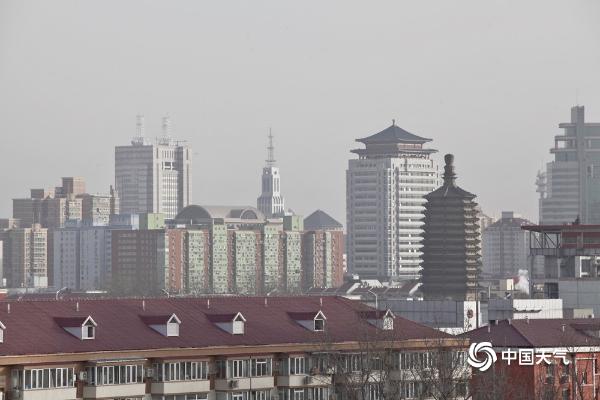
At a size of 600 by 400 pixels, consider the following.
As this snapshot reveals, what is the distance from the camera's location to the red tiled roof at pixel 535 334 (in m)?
113

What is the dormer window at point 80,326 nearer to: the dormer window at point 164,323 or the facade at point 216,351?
the facade at point 216,351

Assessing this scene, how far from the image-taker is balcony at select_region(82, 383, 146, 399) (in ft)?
300

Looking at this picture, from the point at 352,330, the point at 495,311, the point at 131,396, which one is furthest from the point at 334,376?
the point at 495,311

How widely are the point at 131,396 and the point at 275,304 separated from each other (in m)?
16.0

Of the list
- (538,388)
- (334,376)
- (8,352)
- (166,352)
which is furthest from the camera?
(538,388)

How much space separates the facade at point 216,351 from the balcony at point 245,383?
5 centimetres

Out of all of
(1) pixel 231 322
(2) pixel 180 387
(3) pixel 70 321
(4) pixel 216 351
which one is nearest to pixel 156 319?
(4) pixel 216 351

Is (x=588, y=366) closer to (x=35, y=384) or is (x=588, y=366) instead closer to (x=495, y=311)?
(x=35, y=384)

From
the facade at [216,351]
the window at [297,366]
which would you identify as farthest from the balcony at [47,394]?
the window at [297,366]

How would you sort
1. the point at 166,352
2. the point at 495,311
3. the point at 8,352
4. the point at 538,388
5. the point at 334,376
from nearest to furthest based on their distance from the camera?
the point at 8,352, the point at 166,352, the point at 334,376, the point at 538,388, the point at 495,311

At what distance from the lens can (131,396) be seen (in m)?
93.2

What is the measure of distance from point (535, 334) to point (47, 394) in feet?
112

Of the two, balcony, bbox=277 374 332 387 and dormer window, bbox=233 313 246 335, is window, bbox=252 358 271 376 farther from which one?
dormer window, bbox=233 313 246 335

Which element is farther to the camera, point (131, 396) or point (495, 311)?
point (495, 311)
